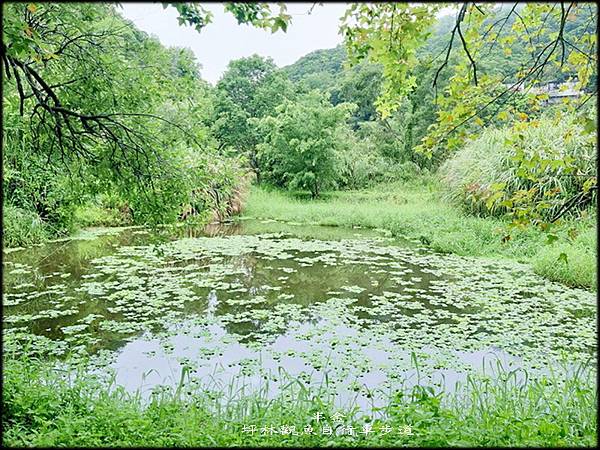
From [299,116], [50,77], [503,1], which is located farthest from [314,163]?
[503,1]

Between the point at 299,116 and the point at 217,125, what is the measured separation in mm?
3223

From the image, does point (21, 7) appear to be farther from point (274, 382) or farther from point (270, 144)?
point (270, 144)

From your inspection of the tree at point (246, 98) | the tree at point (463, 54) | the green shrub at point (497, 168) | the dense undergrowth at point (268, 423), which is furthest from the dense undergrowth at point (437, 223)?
the tree at point (246, 98)

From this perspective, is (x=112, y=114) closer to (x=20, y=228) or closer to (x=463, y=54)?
(x=463, y=54)

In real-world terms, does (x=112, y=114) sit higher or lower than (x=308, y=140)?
lower

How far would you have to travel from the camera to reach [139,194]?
10.0 ft

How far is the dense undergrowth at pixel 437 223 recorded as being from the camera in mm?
6151

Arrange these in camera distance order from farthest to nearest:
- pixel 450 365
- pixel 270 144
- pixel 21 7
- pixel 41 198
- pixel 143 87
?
pixel 270 144 < pixel 41 198 < pixel 450 365 < pixel 143 87 < pixel 21 7

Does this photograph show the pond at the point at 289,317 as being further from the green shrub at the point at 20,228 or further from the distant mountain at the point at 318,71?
the distant mountain at the point at 318,71

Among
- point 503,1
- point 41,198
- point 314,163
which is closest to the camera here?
point 503,1

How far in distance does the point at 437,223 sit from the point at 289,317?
548 centimetres

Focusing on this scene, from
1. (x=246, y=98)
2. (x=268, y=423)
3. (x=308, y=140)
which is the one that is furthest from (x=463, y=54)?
(x=246, y=98)

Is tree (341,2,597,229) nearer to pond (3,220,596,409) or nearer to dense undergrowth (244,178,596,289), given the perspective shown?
dense undergrowth (244,178,596,289)

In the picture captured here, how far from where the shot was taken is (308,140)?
1450 cm
